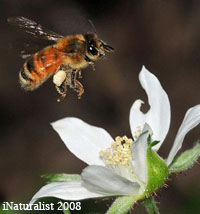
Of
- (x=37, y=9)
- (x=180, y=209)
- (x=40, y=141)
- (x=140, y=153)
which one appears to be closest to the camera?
(x=140, y=153)

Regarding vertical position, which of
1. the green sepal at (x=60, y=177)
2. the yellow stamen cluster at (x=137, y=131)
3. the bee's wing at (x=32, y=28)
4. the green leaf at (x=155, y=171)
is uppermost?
the bee's wing at (x=32, y=28)

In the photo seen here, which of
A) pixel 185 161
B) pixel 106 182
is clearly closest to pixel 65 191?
pixel 106 182

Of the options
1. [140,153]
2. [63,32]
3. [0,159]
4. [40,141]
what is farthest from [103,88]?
[140,153]

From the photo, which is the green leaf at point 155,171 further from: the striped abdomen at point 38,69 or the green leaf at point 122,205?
the striped abdomen at point 38,69

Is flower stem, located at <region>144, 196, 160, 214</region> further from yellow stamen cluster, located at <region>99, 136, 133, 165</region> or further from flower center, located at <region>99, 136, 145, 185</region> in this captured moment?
yellow stamen cluster, located at <region>99, 136, 133, 165</region>

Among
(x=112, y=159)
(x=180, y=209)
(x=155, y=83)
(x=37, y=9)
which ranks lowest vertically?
(x=180, y=209)

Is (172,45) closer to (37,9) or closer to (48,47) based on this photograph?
(37,9)

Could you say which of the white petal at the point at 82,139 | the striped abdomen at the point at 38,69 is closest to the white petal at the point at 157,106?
the white petal at the point at 82,139
